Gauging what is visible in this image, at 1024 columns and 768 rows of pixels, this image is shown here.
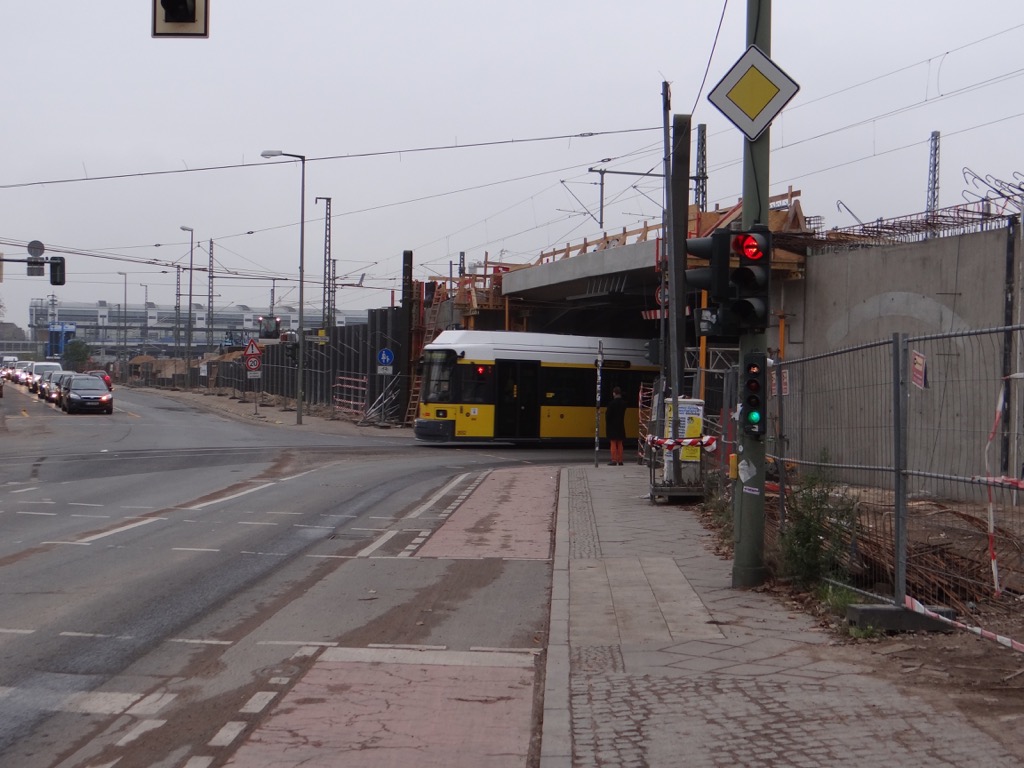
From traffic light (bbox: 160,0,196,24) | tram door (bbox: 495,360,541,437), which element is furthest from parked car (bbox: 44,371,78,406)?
traffic light (bbox: 160,0,196,24)

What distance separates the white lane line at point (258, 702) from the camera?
5953mm

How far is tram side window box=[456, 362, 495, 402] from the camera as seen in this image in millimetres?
30188

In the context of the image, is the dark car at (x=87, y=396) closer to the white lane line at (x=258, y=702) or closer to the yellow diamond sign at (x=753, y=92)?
the yellow diamond sign at (x=753, y=92)

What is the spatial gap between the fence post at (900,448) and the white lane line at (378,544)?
6.28 meters

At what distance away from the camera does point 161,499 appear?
1691cm

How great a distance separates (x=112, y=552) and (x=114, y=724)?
617cm

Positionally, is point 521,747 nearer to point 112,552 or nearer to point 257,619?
point 257,619

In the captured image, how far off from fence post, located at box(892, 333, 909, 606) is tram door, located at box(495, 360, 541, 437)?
2334cm

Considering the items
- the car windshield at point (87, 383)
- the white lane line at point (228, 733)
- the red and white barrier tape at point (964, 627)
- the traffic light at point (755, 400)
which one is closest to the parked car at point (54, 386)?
the car windshield at point (87, 383)

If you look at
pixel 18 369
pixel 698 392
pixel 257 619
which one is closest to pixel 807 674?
pixel 257 619

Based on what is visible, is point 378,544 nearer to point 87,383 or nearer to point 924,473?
point 924,473

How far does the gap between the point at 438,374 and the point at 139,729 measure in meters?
24.8

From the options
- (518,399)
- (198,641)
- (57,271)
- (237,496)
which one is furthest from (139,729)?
(57,271)

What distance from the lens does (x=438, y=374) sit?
99.5 feet
